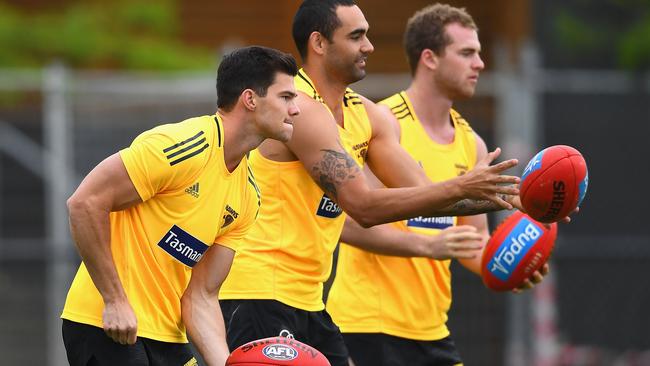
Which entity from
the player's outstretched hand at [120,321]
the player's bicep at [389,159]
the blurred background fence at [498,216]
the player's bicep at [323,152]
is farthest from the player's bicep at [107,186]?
the blurred background fence at [498,216]

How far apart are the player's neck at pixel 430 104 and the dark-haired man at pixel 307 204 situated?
0.93 metres

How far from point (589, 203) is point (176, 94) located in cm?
421

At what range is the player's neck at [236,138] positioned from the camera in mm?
5957

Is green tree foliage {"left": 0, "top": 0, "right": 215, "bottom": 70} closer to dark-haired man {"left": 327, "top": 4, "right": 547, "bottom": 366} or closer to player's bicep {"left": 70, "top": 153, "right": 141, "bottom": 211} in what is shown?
dark-haired man {"left": 327, "top": 4, "right": 547, "bottom": 366}

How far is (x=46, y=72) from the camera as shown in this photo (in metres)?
12.1

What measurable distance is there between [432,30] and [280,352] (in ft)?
9.78

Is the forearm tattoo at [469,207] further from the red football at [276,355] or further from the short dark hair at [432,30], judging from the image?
the short dark hair at [432,30]

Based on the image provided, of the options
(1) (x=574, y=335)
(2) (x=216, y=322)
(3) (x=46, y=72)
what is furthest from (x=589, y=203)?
(2) (x=216, y=322)

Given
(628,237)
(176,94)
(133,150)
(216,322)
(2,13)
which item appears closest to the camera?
(133,150)

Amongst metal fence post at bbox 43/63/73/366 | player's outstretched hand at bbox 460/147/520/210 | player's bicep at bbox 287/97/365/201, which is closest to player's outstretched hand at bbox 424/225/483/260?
player's bicep at bbox 287/97/365/201

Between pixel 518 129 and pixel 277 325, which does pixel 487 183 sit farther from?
pixel 518 129

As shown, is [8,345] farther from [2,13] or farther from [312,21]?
[312,21]

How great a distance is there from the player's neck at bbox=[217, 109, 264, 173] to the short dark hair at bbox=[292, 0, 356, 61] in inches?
36.8

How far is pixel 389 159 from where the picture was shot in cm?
709
